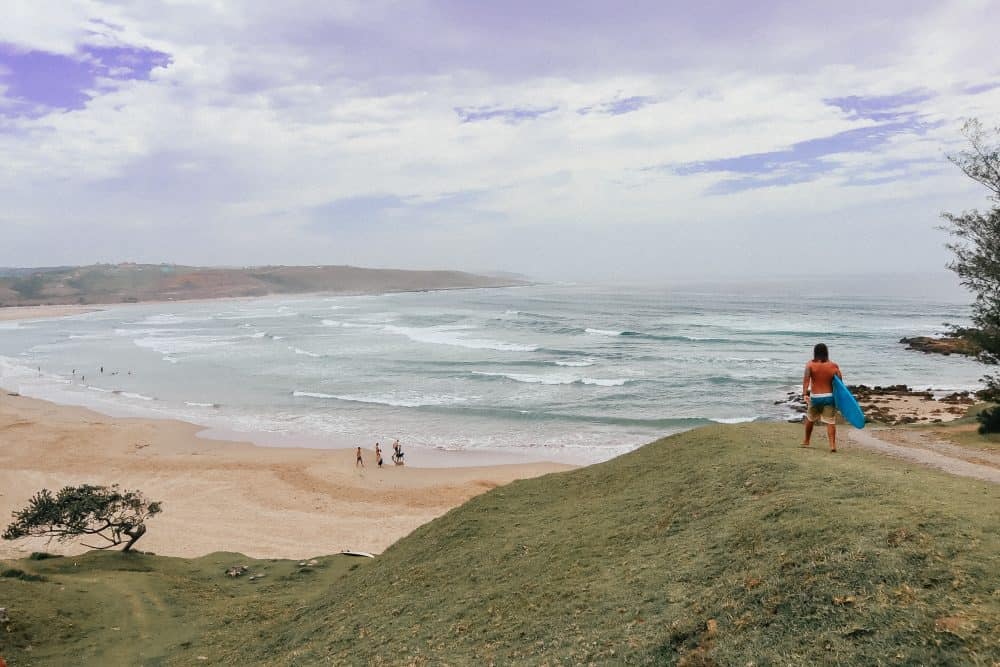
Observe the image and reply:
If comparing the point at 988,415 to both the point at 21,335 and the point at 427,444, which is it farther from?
the point at 21,335

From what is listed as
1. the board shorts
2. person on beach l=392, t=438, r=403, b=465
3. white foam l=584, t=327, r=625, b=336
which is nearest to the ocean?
white foam l=584, t=327, r=625, b=336

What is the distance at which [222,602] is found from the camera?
42.9 ft

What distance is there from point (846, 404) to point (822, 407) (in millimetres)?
555

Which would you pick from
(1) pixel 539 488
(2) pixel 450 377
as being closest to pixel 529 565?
(1) pixel 539 488

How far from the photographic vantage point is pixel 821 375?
1005 cm

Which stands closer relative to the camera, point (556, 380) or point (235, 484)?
point (235, 484)

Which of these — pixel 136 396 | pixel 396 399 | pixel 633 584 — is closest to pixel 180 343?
pixel 136 396

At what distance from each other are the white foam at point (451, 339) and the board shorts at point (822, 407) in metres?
52.0

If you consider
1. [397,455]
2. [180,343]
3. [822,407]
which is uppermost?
[822,407]

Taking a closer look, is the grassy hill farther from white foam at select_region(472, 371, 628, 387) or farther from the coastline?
the coastline

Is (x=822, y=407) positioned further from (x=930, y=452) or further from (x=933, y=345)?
(x=933, y=345)

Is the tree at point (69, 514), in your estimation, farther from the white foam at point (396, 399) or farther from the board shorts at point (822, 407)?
the white foam at point (396, 399)

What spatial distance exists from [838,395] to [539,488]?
6.37m

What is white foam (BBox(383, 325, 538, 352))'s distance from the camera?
64.9 meters
